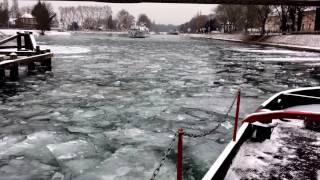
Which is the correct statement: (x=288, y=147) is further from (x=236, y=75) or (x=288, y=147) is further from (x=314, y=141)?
(x=236, y=75)

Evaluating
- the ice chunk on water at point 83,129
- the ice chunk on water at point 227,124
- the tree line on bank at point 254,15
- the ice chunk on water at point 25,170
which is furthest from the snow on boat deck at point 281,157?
the tree line on bank at point 254,15

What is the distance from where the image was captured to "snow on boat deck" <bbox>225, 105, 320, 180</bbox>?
569 centimetres

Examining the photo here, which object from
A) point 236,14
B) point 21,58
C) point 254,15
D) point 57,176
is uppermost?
point 236,14

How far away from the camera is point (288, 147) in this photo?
7027mm

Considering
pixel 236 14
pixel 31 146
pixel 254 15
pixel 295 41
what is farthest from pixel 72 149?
pixel 236 14

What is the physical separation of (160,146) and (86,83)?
8.66 m

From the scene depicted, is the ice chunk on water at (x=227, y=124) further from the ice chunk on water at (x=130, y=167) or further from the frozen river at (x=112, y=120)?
the ice chunk on water at (x=130, y=167)

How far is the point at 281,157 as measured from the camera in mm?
6465

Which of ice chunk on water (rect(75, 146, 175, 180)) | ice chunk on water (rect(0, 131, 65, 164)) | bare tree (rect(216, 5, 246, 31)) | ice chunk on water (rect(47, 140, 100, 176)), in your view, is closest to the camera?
ice chunk on water (rect(75, 146, 175, 180))

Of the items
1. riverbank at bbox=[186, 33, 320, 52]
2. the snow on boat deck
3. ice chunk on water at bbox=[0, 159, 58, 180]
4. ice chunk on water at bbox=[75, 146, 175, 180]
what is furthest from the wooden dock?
riverbank at bbox=[186, 33, 320, 52]

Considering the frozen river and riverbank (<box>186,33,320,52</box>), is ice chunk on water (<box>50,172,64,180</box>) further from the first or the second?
riverbank (<box>186,33,320,52</box>)

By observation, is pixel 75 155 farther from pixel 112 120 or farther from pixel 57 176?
pixel 112 120

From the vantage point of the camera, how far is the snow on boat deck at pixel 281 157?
5.69 meters

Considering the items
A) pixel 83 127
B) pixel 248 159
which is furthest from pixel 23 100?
pixel 248 159
